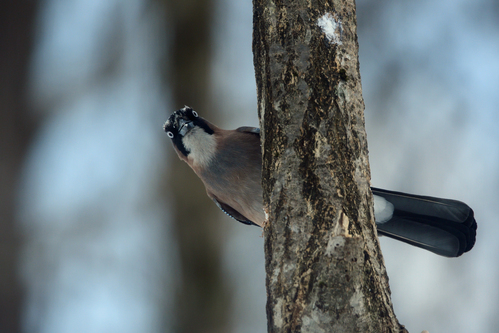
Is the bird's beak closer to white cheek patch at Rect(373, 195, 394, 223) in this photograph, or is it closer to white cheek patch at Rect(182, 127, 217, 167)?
white cheek patch at Rect(182, 127, 217, 167)

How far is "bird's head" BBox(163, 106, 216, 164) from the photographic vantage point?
221 centimetres

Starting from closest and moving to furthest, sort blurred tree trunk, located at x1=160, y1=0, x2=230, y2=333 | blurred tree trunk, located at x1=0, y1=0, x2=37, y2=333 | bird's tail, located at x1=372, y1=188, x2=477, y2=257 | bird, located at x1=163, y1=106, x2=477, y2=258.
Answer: bird's tail, located at x1=372, y1=188, x2=477, y2=257
bird, located at x1=163, y1=106, x2=477, y2=258
blurred tree trunk, located at x1=0, y1=0, x2=37, y2=333
blurred tree trunk, located at x1=160, y1=0, x2=230, y2=333

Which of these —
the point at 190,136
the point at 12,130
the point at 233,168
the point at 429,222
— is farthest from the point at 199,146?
the point at 12,130

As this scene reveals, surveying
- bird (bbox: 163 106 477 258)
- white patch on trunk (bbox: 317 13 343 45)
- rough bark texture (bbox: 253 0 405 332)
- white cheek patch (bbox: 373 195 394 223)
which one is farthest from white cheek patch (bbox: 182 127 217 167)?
white patch on trunk (bbox: 317 13 343 45)

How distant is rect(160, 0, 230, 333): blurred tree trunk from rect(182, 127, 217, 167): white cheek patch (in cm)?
90

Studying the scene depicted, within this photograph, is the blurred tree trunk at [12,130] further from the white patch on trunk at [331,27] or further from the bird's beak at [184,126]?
the white patch on trunk at [331,27]

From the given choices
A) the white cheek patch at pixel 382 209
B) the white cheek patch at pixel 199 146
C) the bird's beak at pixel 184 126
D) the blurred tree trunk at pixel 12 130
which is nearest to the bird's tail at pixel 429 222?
the white cheek patch at pixel 382 209

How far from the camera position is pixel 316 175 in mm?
919

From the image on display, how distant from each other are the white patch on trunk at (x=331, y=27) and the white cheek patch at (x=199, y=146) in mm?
1316

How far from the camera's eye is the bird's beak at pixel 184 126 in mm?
2205

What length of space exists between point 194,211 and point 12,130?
54.2 inches

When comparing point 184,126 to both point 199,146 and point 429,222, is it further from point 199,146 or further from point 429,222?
point 429,222

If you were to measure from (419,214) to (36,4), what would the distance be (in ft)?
9.92

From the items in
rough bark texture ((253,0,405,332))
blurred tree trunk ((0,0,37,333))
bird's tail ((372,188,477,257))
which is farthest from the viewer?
blurred tree trunk ((0,0,37,333))
